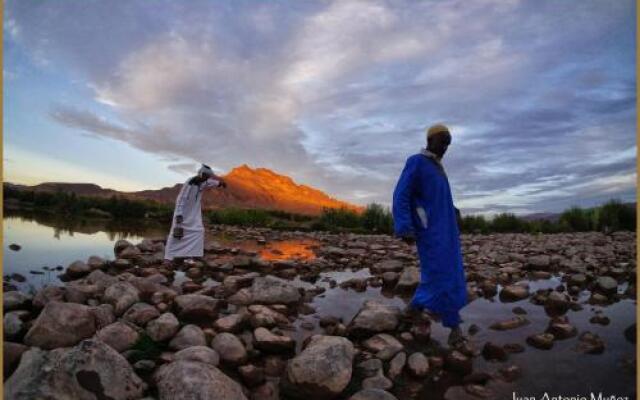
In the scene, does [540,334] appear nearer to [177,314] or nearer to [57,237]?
[177,314]

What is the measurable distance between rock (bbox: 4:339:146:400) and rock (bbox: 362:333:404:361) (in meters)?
1.65

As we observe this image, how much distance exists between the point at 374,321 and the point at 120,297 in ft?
7.72

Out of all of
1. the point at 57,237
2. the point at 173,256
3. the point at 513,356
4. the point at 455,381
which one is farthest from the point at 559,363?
the point at 57,237

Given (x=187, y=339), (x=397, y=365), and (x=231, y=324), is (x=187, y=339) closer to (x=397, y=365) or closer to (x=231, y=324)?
(x=231, y=324)

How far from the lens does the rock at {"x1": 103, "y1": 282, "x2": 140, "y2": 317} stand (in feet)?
12.8

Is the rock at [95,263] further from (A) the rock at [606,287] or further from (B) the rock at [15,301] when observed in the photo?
(A) the rock at [606,287]

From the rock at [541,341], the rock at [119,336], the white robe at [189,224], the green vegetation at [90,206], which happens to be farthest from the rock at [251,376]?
the green vegetation at [90,206]

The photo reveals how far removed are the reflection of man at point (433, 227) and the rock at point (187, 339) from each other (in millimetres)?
1801

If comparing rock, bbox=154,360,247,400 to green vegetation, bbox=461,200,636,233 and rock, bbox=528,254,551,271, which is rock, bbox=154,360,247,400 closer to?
rock, bbox=528,254,551,271

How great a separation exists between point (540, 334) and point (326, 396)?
206 cm

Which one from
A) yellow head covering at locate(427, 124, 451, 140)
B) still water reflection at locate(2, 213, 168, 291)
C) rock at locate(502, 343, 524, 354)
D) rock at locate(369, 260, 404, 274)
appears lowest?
rock at locate(502, 343, 524, 354)

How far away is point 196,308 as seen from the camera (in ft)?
12.9

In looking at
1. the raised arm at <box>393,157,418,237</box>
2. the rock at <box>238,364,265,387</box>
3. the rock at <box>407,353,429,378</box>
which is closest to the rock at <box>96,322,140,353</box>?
the rock at <box>238,364,265,387</box>

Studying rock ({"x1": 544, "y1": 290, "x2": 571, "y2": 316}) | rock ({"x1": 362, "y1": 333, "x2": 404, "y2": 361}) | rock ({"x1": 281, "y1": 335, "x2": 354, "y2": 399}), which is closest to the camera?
rock ({"x1": 281, "y1": 335, "x2": 354, "y2": 399})
